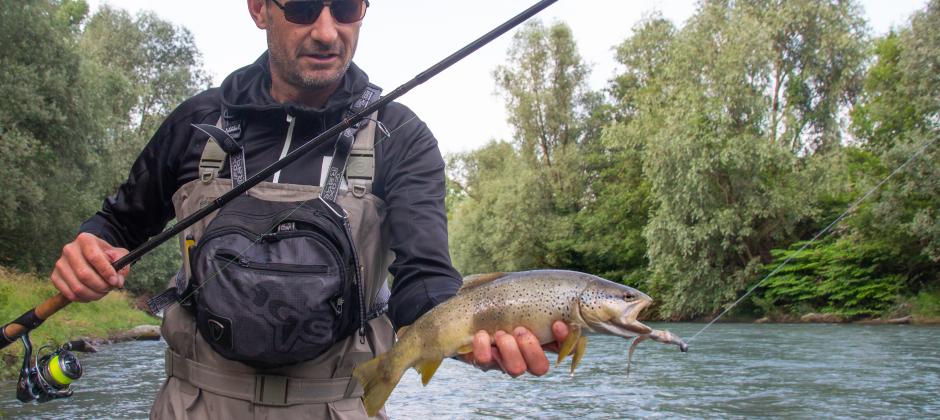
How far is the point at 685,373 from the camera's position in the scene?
39.9 ft

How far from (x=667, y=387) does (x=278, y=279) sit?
9.81m

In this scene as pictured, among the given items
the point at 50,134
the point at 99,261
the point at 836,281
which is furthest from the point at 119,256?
the point at 836,281

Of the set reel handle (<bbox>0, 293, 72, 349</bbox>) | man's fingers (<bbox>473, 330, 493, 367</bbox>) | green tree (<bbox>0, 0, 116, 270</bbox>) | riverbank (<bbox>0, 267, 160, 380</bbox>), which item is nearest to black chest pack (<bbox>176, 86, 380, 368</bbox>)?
man's fingers (<bbox>473, 330, 493, 367</bbox>)

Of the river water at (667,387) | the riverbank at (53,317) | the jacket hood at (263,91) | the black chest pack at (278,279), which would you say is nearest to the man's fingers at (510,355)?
the black chest pack at (278,279)

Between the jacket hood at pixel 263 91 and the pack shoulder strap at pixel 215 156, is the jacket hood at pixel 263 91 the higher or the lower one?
the higher one

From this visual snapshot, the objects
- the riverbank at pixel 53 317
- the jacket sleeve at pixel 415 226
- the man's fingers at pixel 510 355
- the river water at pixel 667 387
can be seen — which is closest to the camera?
the man's fingers at pixel 510 355

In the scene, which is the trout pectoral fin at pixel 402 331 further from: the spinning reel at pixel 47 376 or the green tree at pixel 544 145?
the green tree at pixel 544 145

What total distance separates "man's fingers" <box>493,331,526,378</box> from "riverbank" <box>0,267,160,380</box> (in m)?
10.6

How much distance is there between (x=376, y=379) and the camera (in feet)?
6.63

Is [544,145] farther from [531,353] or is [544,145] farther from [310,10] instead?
[531,353]

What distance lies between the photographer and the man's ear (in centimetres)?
239

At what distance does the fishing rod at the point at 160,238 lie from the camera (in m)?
2.14

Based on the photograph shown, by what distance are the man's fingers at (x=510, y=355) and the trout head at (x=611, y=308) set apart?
21cm

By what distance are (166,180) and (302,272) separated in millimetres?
684
